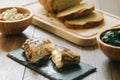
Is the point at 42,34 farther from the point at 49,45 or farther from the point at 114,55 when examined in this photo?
the point at 114,55

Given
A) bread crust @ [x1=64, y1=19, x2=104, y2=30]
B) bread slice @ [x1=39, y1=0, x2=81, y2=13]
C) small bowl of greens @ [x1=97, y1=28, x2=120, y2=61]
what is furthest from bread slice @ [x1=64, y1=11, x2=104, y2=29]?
small bowl of greens @ [x1=97, y1=28, x2=120, y2=61]

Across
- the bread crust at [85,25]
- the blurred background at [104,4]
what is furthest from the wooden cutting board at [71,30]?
the blurred background at [104,4]

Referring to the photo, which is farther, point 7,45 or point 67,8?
point 67,8

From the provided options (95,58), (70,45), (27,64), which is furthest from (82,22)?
(27,64)

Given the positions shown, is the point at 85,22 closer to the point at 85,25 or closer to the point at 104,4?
the point at 85,25

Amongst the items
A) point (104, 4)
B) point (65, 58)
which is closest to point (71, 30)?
point (65, 58)
